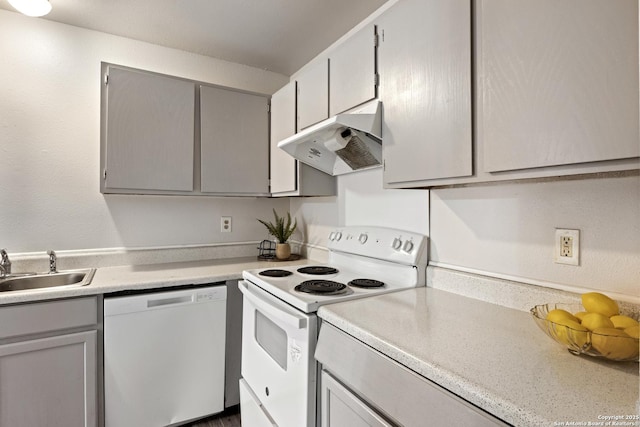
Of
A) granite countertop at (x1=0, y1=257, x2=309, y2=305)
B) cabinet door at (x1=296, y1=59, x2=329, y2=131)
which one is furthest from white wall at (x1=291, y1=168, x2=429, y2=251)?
cabinet door at (x1=296, y1=59, x2=329, y2=131)

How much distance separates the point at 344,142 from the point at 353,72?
1.15 ft

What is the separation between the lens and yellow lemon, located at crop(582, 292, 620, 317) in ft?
2.76

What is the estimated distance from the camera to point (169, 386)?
5.83 feet

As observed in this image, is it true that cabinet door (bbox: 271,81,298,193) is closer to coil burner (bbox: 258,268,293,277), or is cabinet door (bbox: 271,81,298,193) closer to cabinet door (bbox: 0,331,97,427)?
coil burner (bbox: 258,268,293,277)

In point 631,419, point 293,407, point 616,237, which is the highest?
point 616,237

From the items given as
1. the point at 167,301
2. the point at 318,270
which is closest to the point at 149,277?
the point at 167,301

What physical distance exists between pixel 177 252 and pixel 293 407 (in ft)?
5.08

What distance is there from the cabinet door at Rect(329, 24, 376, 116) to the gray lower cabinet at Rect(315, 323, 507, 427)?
1082 millimetres

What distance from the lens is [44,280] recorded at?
1869 millimetres

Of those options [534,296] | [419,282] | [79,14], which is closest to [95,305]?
[419,282]

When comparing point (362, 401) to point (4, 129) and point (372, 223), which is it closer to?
point (372, 223)

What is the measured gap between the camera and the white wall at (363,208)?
163 cm

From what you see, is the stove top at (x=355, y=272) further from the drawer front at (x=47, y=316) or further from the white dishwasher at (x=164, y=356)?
the drawer front at (x=47, y=316)

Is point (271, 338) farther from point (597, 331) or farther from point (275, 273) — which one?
point (597, 331)
